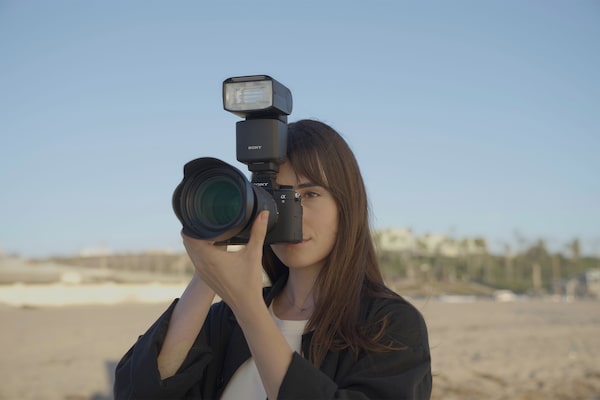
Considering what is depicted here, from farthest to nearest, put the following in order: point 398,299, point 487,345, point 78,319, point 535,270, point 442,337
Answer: point 535,270, point 78,319, point 442,337, point 487,345, point 398,299

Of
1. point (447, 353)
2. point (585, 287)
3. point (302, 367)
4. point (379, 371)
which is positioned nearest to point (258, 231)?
point (302, 367)

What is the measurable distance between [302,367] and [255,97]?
0.73 m

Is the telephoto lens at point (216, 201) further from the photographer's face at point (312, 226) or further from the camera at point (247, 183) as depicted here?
the photographer's face at point (312, 226)

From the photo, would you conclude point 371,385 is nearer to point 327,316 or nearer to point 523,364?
point 327,316

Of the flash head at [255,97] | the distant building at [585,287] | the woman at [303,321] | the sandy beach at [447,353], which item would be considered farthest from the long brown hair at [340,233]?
the distant building at [585,287]

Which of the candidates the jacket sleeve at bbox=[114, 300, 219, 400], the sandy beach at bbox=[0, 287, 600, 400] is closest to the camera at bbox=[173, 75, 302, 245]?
the jacket sleeve at bbox=[114, 300, 219, 400]

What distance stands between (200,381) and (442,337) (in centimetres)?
991

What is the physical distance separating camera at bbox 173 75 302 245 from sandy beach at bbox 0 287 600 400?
189cm

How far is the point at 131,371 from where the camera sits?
1532mm

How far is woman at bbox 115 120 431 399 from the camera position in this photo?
1308 millimetres

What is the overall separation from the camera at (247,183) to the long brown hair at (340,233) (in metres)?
0.08

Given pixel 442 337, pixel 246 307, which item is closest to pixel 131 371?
pixel 246 307

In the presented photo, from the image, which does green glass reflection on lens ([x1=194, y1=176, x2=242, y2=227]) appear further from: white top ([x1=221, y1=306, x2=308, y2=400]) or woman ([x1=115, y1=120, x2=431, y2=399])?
white top ([x1=221, y1=306, x2=308, y2=400])

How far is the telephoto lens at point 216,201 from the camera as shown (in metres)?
1.31
